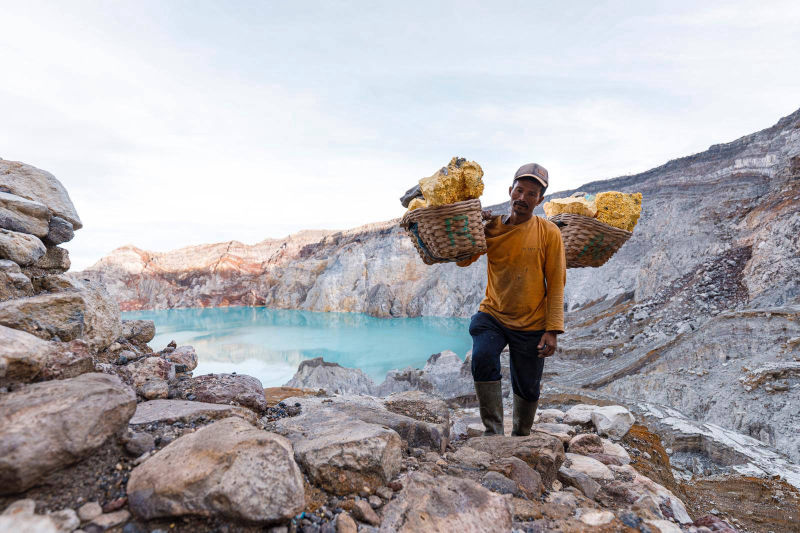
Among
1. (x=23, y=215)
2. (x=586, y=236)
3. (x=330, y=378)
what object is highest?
(x=23, y=215)

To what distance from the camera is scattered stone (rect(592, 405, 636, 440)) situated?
4.05 meters

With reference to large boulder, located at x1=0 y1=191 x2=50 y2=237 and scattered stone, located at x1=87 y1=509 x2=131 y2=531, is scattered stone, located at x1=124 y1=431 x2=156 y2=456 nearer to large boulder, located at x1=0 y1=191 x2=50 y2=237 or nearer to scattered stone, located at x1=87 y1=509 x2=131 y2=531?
scattered stone, located at x1=87 y1=509 x2=131 y2=531

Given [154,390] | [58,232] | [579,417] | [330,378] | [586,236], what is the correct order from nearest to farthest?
[154,390], [586,236], [58,232], [579,417], [330,378]

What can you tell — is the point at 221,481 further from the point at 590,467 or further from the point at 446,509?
the point at 590,467

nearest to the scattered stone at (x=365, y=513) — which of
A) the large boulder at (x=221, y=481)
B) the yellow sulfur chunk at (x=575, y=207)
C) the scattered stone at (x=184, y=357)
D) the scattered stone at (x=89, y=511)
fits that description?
the large boulder at (x=221, y=481)

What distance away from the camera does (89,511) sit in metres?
1.55

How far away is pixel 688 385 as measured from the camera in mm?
7445

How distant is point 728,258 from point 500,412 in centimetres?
1514

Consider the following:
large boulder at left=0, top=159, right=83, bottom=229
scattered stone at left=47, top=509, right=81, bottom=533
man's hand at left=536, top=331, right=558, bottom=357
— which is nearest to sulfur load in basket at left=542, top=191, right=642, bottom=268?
man's hand at left=536, top=331, right=558, bottom=357

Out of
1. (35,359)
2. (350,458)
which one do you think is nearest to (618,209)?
(350,458)

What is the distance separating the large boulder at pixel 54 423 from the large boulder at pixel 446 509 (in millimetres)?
1373

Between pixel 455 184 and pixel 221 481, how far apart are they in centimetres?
242

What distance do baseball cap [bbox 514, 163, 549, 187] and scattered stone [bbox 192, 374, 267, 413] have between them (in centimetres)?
281

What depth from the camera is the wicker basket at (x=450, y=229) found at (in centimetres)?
299
